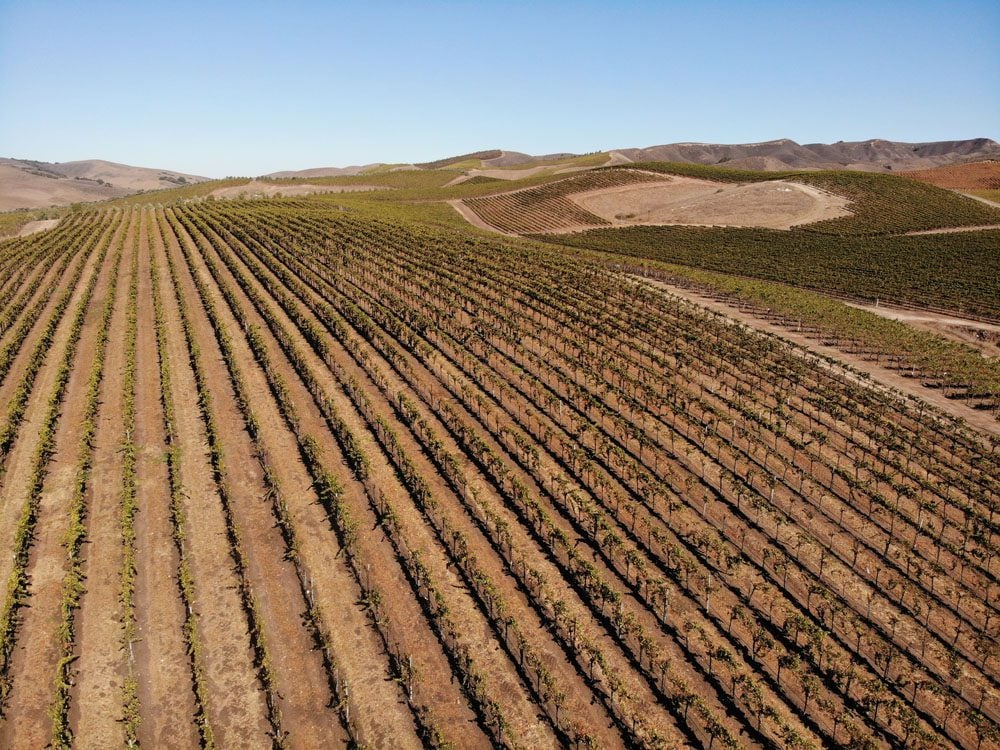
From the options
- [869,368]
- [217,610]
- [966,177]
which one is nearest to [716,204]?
[966,177]

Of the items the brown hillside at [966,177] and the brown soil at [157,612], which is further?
the brown hillside at [966,177]

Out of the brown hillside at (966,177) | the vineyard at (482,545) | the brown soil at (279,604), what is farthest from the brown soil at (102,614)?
the brown hillside at (966,177)

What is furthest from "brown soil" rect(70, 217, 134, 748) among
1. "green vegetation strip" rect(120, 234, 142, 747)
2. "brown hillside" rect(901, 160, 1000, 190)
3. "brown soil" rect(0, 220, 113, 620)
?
"brown hillside" rect(901, 160, 1000, 190)

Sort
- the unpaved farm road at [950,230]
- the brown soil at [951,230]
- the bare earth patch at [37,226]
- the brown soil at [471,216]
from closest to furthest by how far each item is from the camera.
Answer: the unpaved farm road at [950,230] → the brown soil at [951,230] → the bare earth patch at [37,226] → the brown soil at [471,216]

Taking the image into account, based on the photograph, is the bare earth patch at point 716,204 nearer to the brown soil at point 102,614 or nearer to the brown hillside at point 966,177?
the brown hillside at point 966,177

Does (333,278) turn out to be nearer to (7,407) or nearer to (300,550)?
(7,407)

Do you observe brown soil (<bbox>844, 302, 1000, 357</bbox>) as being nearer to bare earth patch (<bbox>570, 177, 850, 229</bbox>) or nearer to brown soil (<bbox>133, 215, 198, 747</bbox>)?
brown soil (<bbox>133, 215, 198, 747</bbox>)

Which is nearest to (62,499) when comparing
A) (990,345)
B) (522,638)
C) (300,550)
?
(300,550)
